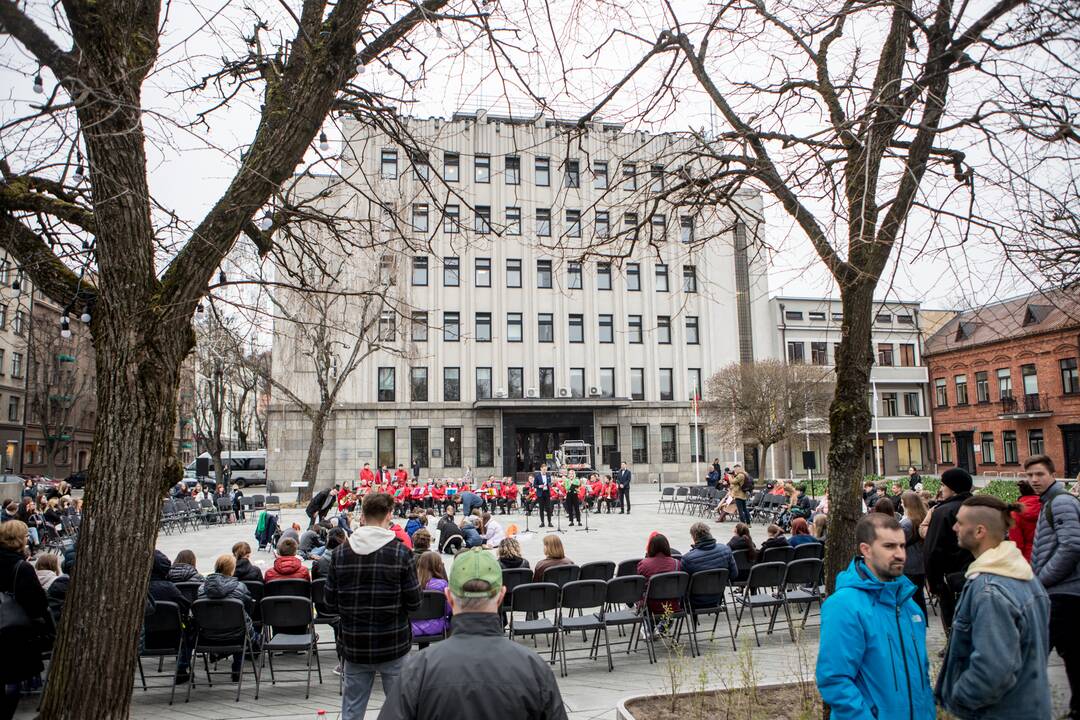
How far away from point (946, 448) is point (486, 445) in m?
34.6

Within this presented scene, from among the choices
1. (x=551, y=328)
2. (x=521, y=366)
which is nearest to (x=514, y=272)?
(x=551, y=328)

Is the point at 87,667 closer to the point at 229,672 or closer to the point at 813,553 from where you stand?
the point at 229,672

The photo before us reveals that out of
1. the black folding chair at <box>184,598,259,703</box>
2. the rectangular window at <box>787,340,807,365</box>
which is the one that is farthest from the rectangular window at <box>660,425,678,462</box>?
the black folding chair at <box>184,598,259,703</box>

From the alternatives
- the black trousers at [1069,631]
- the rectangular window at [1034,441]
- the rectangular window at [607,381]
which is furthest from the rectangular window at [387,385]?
the rectangular window at [1034,441]

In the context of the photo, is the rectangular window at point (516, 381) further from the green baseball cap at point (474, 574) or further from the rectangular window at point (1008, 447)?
the green baseball cap at point (474, 574)

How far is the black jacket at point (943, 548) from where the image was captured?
6.55 meters

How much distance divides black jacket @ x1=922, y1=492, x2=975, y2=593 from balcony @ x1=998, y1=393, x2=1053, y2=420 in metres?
44.7

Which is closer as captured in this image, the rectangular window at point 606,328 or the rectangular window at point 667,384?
the rectangular window at point 606,328

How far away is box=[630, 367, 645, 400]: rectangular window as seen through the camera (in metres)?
43.7

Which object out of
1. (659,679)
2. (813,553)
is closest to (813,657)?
(659,679)

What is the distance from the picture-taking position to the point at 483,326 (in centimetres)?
4222

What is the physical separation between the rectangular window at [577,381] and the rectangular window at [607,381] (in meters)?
1.18

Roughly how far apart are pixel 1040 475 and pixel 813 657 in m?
3.16

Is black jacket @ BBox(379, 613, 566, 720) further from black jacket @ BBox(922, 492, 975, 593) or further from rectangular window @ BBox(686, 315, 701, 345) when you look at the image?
rectangular window @ BBox(686, 315, 701, 345)
